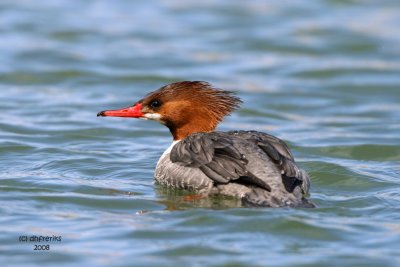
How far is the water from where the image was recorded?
289 inches

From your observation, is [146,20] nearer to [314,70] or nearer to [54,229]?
[314,70]

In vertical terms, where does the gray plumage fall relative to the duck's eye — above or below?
below

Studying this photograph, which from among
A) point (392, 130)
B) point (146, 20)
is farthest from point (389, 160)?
point (146, 20)

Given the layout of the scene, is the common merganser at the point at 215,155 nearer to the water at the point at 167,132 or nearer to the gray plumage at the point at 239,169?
the gray plumage at the point at 239,169

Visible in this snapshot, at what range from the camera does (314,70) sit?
15.5 metres

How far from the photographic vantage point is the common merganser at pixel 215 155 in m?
8.20

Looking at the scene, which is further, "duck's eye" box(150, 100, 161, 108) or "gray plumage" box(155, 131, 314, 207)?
"duck's eye" box(150, 100, 161, 108)

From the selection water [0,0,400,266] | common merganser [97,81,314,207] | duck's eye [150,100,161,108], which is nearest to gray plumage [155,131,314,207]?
common merganser [97,81,314,207]

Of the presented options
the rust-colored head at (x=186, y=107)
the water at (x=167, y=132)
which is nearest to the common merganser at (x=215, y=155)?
the rust-colored head at (x=186, y=107)

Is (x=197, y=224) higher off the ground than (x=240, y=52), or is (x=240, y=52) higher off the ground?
(x=240, y=52)

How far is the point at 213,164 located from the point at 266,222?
3.38 ft

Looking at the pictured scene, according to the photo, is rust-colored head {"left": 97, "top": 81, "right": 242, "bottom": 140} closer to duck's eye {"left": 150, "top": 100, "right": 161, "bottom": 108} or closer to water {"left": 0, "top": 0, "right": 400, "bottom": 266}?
duck's eye {"left": 150, "top": 100, "right": 161, "bottom": 108}

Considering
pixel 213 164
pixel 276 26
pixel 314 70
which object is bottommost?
pixel 213 164

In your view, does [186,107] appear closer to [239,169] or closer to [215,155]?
[215,155]
